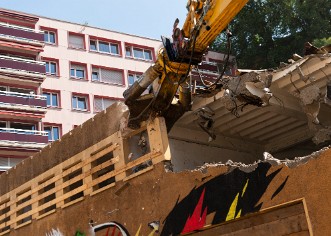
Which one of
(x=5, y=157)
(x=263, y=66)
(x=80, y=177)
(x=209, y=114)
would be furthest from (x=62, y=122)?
(x=209, y=114)

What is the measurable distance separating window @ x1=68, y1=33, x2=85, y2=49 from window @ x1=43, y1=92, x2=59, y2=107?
4.28 metres

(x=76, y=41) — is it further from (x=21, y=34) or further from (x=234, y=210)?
(x=234, y=210)

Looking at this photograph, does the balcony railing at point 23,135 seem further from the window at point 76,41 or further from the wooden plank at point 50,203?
the wooden plank at point 50,203

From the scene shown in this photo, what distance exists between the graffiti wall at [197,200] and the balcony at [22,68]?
2141 cm

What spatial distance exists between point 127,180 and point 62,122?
2396 centimetres

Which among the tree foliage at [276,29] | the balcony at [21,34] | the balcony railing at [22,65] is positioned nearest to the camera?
the balcony railing at [22,65]

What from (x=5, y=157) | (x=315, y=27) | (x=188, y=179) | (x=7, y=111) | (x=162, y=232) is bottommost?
(x=162, y=232)

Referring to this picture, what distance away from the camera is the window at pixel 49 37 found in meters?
36.4

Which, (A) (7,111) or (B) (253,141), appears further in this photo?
(A) (7,111)

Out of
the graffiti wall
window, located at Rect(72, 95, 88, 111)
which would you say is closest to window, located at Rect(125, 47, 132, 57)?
window, located at Rect(72, 95, 88, 111)

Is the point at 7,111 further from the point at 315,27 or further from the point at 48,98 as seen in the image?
the point at 315,27

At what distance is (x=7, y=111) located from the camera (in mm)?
31188

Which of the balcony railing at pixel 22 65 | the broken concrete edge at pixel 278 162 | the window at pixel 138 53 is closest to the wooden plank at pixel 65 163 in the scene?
the broken concrete edge at pixel 278 162

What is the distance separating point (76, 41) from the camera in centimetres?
3744
